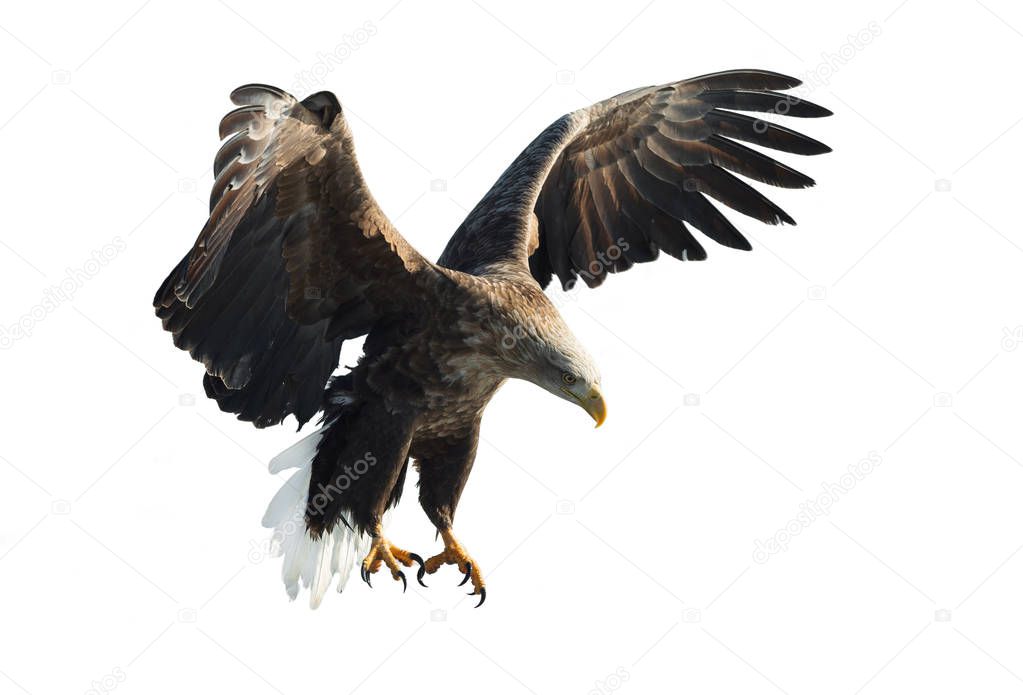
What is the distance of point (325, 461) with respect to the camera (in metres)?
7.37

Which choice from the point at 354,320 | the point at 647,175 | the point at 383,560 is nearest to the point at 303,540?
the point at 383,560

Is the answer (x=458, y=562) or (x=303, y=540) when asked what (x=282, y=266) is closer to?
(x=303, y=540)

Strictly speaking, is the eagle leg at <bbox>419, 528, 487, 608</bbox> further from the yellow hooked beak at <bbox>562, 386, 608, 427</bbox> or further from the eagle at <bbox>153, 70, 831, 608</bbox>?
the yellow hooked beak at <bbox>562, 386, 608, 427</bbox>

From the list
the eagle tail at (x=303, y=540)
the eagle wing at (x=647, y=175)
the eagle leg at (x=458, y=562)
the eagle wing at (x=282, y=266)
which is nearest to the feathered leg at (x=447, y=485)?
the eagle leg at (x=458, y=562)

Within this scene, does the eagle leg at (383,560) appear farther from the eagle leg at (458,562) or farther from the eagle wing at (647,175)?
the eagle wing at (647,175)

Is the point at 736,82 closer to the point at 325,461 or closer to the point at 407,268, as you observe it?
the point at 407,268

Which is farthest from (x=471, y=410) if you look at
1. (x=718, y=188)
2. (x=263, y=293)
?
(x=718, y=188)

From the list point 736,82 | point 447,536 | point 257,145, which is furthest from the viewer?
point 736,82

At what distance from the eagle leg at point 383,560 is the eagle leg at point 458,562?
0.39 meters

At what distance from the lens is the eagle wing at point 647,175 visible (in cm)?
827

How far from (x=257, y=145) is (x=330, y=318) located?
1.18 metres

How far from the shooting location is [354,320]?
23.9ft

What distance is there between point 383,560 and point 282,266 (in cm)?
158

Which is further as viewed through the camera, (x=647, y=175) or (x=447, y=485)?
(x=647, y=175)
